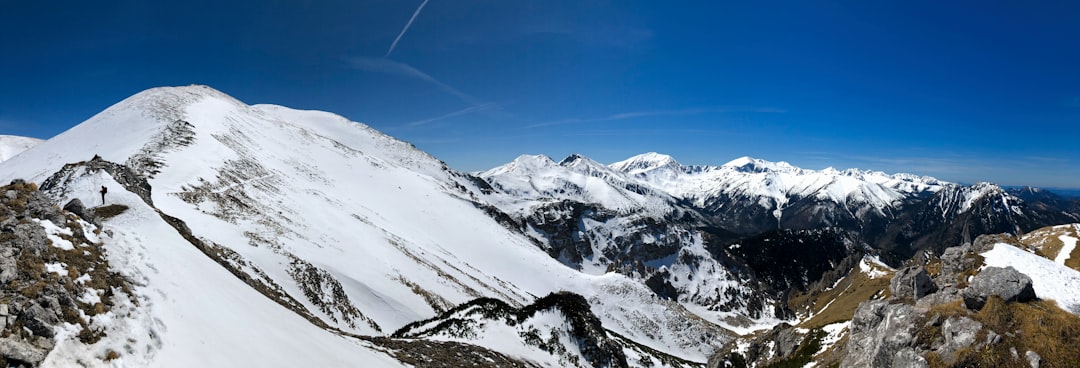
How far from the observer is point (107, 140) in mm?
87938

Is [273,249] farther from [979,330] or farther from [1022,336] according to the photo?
[1022,336]

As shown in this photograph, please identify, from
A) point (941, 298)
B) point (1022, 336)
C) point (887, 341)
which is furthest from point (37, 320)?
point (941, 298)

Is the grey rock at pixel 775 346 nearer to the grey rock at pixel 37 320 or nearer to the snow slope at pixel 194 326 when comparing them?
the snow slope at pixel 194 326

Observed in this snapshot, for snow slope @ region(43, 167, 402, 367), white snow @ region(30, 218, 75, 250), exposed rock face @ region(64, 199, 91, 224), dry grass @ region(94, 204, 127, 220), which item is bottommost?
snow slope @ region(43, 167, 402, 367)

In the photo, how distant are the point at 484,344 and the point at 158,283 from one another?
17436mm

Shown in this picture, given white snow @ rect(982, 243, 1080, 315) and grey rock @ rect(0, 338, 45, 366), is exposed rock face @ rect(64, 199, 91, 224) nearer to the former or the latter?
grey rock @ rect(0, 338, 45, 366)

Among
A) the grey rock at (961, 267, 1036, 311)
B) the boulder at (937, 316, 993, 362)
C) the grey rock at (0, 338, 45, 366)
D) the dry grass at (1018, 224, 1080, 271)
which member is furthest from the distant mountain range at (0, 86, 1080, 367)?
the dry grass at (1018, 224, 1080, 271)

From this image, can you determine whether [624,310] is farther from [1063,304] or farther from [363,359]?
[363,359]

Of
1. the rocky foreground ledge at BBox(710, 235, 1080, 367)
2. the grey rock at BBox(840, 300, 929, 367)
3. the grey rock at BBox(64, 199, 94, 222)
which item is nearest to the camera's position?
the grey rock at BBox(64, 199, 94, 222)

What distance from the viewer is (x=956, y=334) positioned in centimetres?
2320

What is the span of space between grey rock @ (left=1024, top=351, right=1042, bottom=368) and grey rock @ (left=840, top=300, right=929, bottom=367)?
147 inches

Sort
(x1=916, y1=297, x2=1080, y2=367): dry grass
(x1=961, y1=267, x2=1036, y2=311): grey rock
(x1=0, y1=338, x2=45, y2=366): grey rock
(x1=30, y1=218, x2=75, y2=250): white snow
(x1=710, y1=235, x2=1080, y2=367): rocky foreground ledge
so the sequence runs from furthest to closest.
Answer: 1. (x1=961, y1=267, x2=1036, y2=311): grey rock
2. (x1=710, y1=235, x2=1080, y2=367): rocky foreground ledge
3. (x1=916, y1=297, x2=1080, y2=367): dry grass
4. (x1=30, y1=218, x2=75, y2=250): white snow
5. (x1=0, y1=338, x2=45, y2=366): grey rock

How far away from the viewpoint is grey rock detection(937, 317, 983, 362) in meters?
22.6

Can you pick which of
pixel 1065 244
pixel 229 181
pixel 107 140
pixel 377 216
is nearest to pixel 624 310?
pixel 377 216
